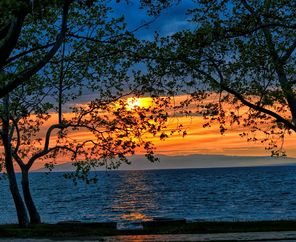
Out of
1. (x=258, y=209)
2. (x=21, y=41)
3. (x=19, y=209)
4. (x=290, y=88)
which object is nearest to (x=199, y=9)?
(x=290, y=88)

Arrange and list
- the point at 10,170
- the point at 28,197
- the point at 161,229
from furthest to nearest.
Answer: the point at 28,197 < the point at 10,170 < the point at 161,229

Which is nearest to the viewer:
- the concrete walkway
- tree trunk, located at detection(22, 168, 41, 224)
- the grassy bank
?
the concrete walkway

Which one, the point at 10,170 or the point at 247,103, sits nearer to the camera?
the point at 247,103

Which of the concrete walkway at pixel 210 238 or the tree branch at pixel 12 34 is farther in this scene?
the concrete walkway at pixel 210 238

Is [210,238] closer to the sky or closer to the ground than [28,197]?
closer to the ground

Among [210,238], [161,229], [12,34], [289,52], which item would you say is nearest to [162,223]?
[161,229]

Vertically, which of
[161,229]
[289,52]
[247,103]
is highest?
[289,52]

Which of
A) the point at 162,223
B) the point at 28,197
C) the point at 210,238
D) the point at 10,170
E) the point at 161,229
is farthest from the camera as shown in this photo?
the point at 28,197

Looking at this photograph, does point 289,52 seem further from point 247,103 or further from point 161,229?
point 161,229

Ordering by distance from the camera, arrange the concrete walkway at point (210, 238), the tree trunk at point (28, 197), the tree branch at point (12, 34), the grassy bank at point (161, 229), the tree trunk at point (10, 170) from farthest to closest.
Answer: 1. the tree trunk at point (28, 197)
2. the tree trunk at point (10, 170)
3. the grassy bank at point (161, 229)
4. the concrete walkway at point (210, 238)
5. the tree branch at point (12, 34)

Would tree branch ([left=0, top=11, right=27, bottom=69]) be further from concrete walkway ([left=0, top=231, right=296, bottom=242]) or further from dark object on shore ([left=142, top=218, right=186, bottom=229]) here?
dark object on shore ([left=142, top=218, right=186, bottom=229])

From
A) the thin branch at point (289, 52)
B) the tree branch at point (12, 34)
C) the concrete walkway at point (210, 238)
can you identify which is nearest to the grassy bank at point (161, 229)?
the concrete walkway at point (210, 238)

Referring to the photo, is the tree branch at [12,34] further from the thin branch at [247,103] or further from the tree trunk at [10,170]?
the tree trunk at [10,170]

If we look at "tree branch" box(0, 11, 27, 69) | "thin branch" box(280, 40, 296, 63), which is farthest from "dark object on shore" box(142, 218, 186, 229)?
"tree branch" box(0, 11, 27, 69)
